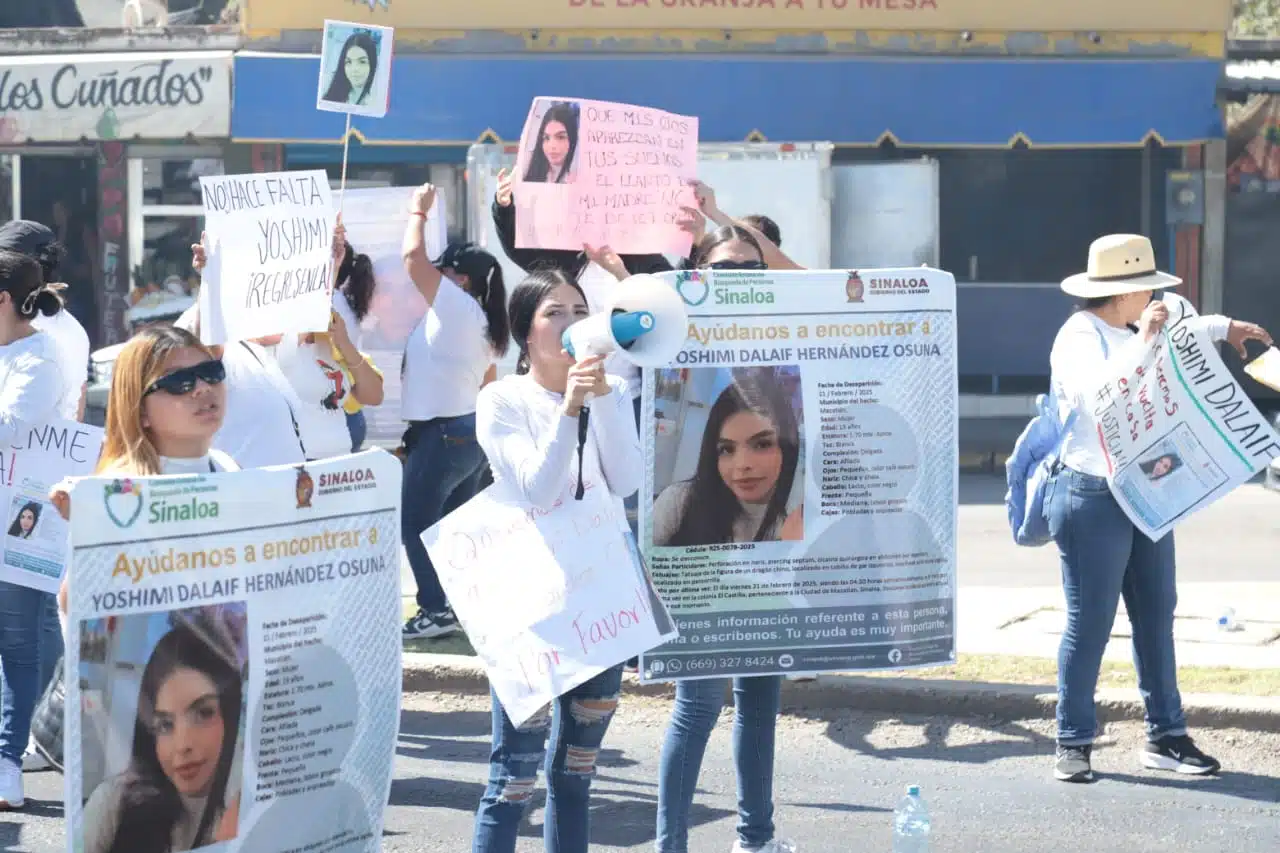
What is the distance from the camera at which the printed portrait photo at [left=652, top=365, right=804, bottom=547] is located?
5.36 m

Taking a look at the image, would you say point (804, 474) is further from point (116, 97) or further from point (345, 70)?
point (116, 97)

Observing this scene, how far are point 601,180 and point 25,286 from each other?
1.87 meters

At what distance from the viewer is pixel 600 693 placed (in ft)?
15.8

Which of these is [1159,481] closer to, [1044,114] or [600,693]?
[600,693]

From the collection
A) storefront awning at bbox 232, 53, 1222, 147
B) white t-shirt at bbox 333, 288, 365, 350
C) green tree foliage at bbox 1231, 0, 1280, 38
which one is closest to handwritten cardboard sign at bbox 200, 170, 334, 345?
white t-shirt at bbox 333, 288, 365, 350

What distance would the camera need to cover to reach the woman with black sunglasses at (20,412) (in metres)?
6.13

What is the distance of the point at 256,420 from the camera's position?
20.0 ft

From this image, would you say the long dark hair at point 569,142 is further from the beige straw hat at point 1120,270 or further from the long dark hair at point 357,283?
the long dark hair at point 357,283

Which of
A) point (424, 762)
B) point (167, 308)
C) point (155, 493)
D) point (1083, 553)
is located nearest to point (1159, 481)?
point (1083, 553)

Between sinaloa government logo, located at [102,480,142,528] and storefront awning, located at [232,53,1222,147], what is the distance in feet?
46.9

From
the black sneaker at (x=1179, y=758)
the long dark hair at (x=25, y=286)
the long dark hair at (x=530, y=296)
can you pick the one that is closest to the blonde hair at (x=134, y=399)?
the long dark hair at (x=530, y=296)

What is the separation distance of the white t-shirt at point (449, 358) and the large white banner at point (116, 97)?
10414 millimetres

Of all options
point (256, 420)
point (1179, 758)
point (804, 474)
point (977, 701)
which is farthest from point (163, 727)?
point (977, 701)

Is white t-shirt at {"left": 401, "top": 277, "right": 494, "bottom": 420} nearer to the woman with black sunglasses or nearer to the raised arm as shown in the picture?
the raised arm
